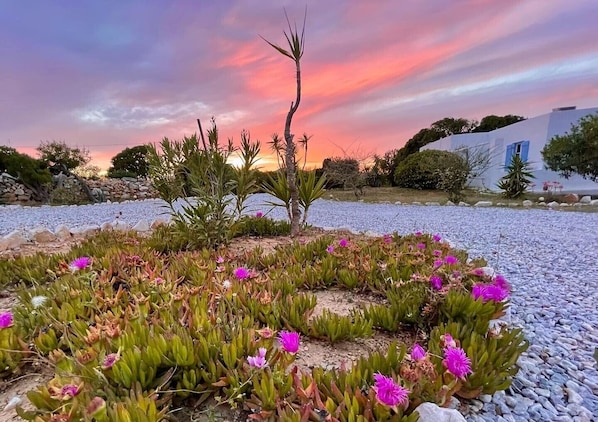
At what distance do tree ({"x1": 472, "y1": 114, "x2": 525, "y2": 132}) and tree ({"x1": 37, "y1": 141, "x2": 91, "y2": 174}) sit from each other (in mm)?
25475

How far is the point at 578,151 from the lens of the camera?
10.1 meters

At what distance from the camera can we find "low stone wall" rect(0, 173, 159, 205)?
10.1 m

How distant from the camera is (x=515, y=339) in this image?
1.37m

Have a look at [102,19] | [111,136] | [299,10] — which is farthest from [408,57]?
[111,136]

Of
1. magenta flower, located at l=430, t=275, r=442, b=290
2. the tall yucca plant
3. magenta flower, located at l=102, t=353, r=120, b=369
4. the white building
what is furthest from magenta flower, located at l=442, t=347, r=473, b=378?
the white building

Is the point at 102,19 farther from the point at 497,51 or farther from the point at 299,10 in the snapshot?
the point at 497,51

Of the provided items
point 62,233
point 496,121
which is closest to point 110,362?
point 62,233

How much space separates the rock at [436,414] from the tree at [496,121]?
27696 mm

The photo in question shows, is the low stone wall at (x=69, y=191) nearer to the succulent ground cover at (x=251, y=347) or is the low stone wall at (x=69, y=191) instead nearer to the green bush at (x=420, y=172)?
the succulent ground cover at (x=251, y=347)

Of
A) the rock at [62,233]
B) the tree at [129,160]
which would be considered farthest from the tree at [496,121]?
the rock at [62,233]

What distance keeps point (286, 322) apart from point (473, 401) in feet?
2.61

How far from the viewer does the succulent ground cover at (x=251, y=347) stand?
970mm

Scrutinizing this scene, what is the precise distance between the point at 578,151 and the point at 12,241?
13429 mm

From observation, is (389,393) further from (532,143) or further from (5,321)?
(532,143)
